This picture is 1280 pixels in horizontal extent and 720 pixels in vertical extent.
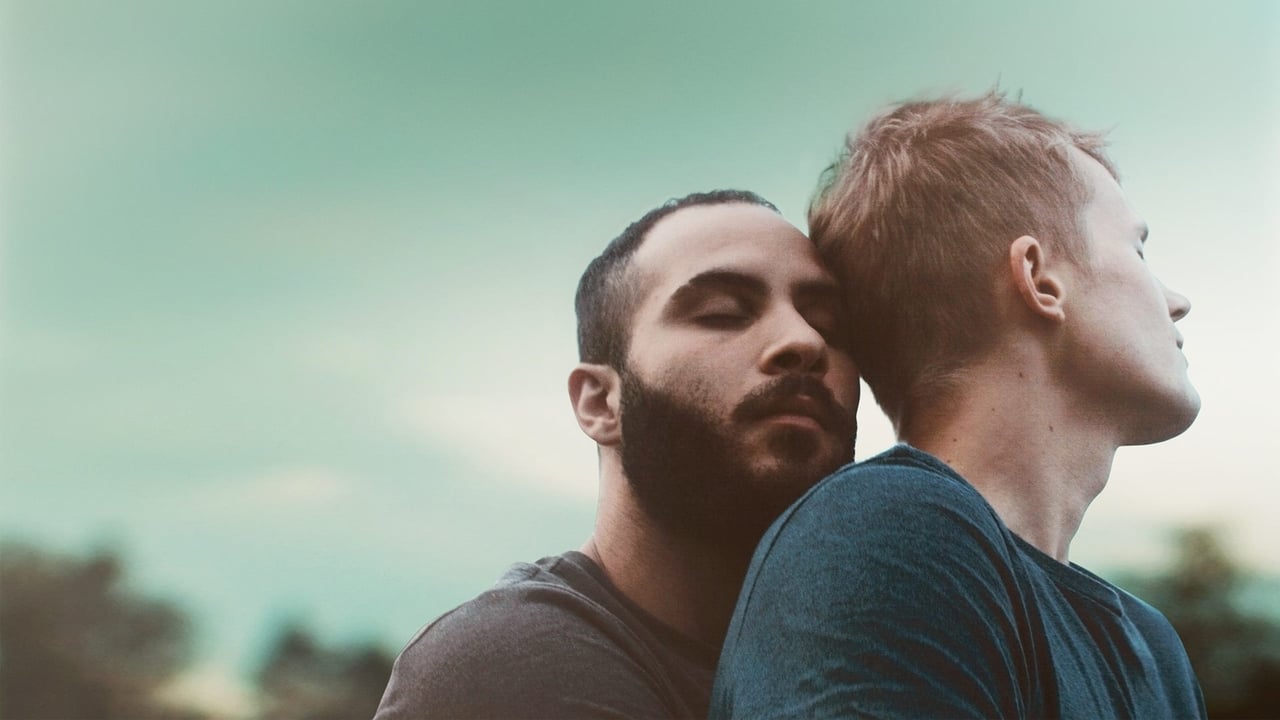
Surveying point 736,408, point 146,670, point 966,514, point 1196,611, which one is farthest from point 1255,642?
point 146,670

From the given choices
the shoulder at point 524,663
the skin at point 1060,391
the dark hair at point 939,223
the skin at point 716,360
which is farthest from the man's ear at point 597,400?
the skin at point 1060,391

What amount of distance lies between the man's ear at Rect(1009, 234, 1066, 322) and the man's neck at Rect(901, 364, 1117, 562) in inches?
2.7

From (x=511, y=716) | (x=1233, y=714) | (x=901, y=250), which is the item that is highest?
(x=901, y=250)

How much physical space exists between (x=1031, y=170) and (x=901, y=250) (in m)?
0.17

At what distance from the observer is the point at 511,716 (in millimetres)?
1285

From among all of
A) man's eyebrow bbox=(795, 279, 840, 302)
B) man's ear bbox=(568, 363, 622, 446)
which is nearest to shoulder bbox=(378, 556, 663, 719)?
man's ear bbox=(568, 363, 622, 446)

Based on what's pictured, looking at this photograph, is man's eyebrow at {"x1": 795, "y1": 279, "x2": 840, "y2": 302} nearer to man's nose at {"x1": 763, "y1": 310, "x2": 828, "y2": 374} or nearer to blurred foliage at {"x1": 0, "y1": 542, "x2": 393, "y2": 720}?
man's nose at {"x1": 763, "y1": 310, "x2": 828, "y2": 374}

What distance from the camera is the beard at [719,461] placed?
136 cm

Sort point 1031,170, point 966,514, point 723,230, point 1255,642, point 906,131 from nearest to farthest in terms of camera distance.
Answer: point 966,514 < point 1031,170 < point 906,131 < point 723,230 < point 1255,642

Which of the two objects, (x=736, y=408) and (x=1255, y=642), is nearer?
(x=736, y=408)

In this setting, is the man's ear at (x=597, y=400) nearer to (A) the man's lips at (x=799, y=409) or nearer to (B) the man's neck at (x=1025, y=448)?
(A) the man's lips at (x=799, y=409)

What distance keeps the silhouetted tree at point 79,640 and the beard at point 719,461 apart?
1109 millimetres

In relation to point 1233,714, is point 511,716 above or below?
above

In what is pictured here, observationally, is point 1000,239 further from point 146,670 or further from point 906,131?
point 146,670
